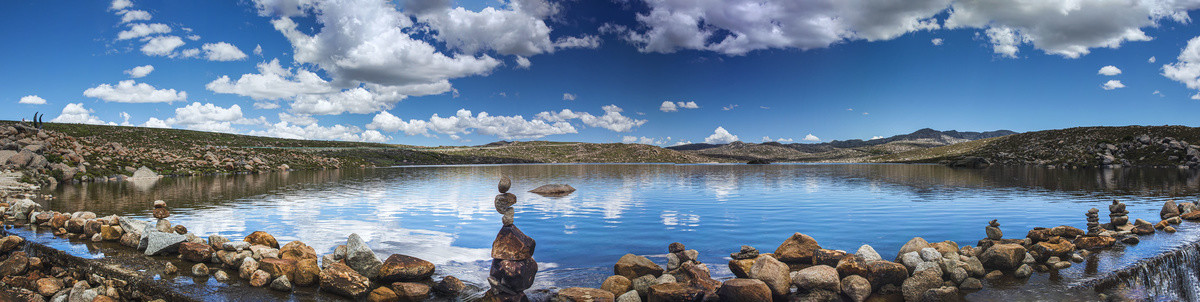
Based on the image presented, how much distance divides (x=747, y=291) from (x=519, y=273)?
15.8 feet

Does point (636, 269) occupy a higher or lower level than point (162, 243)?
lower

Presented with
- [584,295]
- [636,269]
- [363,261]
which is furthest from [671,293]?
[363,261]

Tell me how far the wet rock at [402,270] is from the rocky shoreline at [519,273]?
0.02 meters

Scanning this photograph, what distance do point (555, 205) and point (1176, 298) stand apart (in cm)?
2404

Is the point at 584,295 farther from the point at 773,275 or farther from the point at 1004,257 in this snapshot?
the point at 1004,257

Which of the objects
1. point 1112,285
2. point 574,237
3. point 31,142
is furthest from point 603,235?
point 31,142

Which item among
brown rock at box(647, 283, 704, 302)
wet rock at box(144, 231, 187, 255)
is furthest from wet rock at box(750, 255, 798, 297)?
wet rock at box(144, 231, 187, 255)

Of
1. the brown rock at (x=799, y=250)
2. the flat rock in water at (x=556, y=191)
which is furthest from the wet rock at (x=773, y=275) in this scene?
the flat rock in water at (x=556, y=191)

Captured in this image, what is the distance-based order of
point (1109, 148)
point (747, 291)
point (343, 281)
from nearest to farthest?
point (747, 291), point (343, 281), point (1109, 148)

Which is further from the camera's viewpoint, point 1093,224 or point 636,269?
point 1093,224

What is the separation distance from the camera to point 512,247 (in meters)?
11.5

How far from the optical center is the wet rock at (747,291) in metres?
10.7

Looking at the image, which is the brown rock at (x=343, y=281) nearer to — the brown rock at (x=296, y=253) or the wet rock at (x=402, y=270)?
the wet rock at (x=402, y=270)

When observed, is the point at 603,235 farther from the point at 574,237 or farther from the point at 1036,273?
the point at 1036,273
